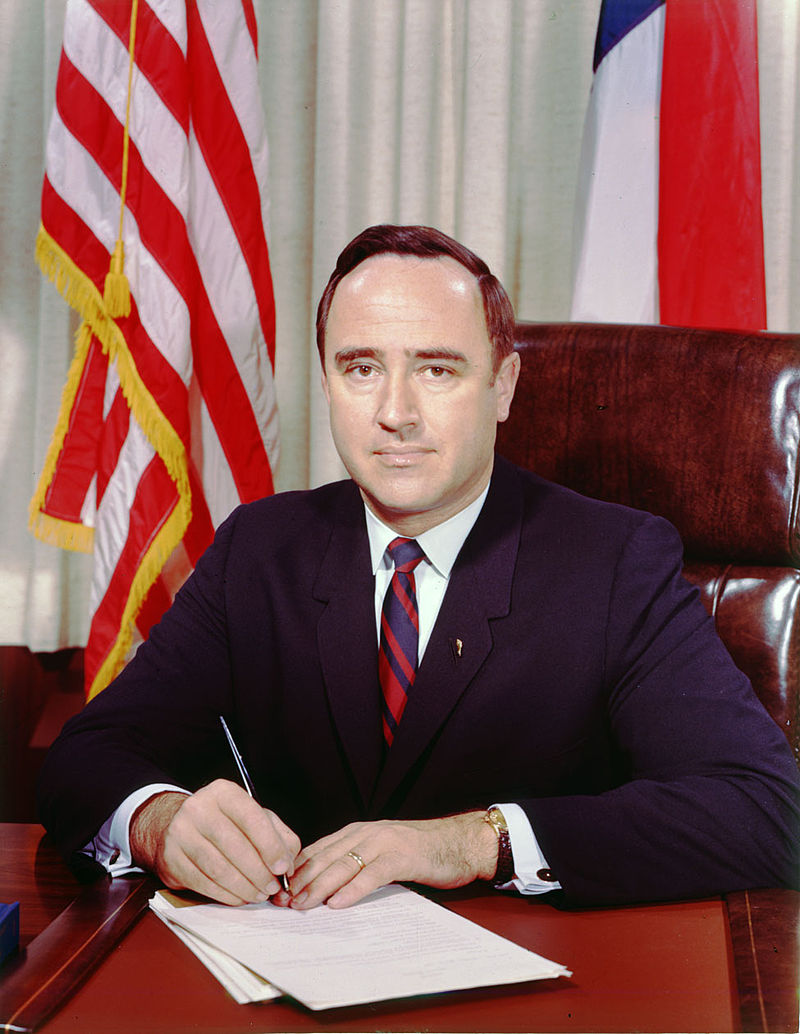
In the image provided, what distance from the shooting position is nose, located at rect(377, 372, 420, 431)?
5.44 ft

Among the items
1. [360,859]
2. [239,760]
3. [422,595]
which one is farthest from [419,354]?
[360,859]

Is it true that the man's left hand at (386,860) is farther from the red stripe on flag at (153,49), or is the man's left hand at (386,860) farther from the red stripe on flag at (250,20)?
the red stripe on flag at (250,20)

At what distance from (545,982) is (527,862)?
0.28 m

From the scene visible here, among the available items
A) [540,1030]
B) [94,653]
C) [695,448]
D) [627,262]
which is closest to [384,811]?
[540,1030]

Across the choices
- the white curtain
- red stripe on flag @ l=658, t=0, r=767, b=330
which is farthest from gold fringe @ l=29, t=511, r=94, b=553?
red stripe on flag @ l=658, t=0, r=767, b=330

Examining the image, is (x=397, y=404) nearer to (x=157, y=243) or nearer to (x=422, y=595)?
(x=422, y=595)

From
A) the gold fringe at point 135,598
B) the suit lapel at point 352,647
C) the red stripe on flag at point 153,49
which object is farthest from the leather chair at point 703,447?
the red stripe on flag at point 153,49

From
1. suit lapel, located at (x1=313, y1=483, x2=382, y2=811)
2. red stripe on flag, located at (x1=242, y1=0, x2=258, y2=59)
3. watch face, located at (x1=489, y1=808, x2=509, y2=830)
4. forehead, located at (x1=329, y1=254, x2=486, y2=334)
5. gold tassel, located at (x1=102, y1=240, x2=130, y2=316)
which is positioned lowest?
watch face, located at (x1=489, y1=808, x2=509, y2=830)

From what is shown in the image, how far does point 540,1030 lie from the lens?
898mm

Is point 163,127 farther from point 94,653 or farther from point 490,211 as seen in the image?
point 94,653

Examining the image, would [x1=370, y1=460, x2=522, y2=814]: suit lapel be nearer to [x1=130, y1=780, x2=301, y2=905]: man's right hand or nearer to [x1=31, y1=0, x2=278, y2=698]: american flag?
[x1=130, y1=780, x2=301, y2=905]: man's right hand

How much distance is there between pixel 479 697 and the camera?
160 cm

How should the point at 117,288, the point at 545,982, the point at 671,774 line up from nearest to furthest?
the point at 545,982
the point at 671,774
the point at 117,288

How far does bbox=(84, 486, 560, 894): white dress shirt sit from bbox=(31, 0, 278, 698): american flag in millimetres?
1035
